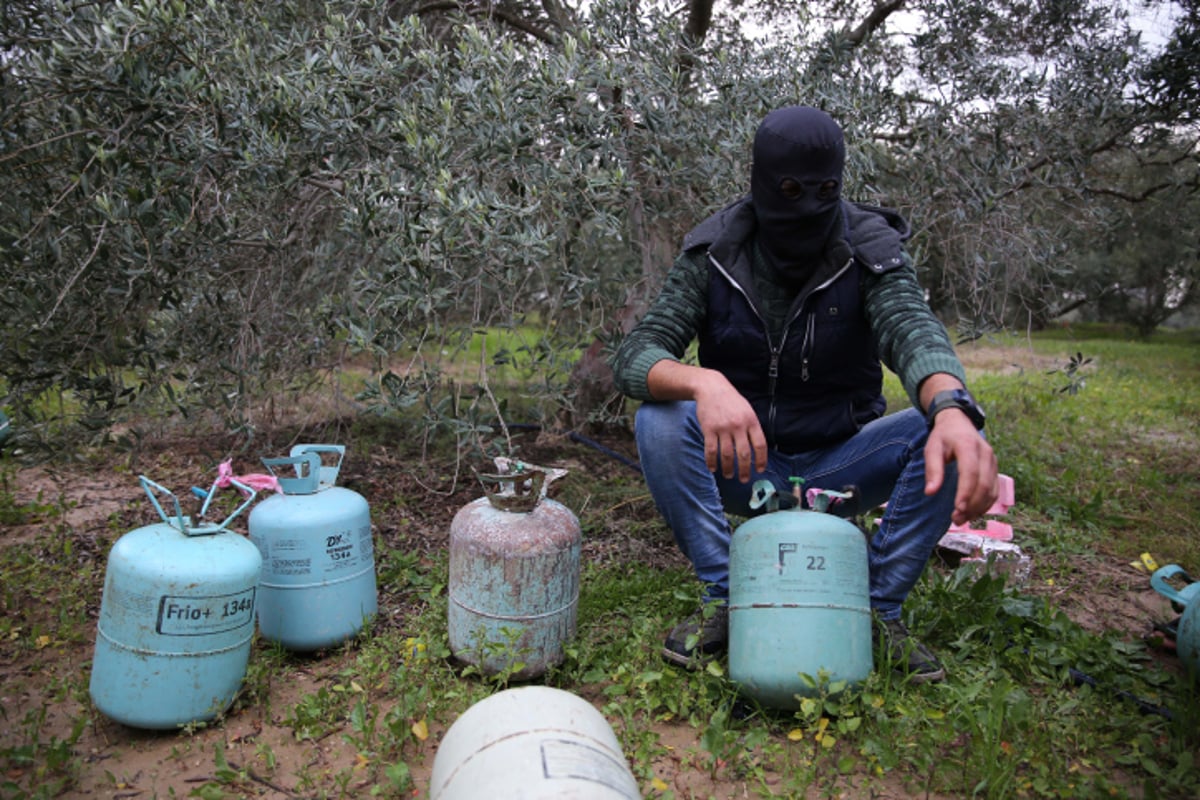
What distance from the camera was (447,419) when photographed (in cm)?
332

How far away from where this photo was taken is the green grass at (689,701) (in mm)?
2061

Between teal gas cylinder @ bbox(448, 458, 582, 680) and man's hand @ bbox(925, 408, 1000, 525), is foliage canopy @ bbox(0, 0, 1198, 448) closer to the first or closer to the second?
teal gas cylinder @ bbox(448, 458, 582, 680)

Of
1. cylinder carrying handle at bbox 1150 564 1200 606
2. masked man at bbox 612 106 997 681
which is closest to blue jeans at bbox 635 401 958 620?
masked man at bbox 612 106 997 681

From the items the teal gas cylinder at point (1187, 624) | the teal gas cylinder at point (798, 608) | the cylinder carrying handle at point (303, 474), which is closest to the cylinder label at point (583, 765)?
the teal gas cylinder at point (798, 608)

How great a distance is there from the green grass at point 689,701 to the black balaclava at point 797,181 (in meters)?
1.17

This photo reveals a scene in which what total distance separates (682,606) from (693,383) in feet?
3.15

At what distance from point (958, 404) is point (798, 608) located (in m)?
0.62

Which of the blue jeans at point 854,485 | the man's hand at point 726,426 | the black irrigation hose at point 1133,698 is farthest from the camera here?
the blue jeans at point 854,485

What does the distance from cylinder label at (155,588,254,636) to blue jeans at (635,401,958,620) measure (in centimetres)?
118

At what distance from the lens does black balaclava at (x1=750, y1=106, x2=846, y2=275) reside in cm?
240

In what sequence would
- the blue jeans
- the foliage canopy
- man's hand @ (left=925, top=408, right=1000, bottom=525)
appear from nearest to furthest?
man's hand @ (left=925, top=408, right=1000, bottom=525)
the blue jeans
the foliage canopy

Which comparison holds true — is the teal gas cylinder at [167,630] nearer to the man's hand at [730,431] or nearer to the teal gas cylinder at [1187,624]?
the man's hand at [730,431]

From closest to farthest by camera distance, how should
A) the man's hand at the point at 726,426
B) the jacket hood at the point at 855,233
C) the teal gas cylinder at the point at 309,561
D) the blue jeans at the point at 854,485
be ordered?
the man's hand at the point at 726,426, the blue jeans at the point at 854,485, the jacket hood at the point at 855,233, the teal gas cylinder at the point at 309,561

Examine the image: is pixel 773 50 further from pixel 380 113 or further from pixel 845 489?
pixel 845 489
